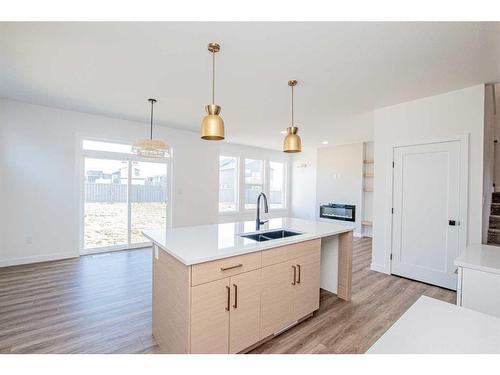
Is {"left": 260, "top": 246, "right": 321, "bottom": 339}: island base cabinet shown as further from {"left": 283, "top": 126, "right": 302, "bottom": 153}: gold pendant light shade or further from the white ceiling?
the white ceiling

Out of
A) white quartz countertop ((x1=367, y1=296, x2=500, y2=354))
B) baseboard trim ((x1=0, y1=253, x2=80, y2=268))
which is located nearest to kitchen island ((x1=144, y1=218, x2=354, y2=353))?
white quartz countertop ((x1=367, y1=296, x2=500, y2=354))

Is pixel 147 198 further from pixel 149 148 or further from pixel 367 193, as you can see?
pixel 367 193

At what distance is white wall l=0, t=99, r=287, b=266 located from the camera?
12.1 ft

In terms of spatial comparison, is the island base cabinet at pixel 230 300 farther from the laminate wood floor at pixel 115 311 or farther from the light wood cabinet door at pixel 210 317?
the laminate wood floor at pixel 115 311

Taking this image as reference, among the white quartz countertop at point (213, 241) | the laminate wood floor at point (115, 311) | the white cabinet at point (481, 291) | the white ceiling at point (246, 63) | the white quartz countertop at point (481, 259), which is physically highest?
the white ceiling at point (246, 63)

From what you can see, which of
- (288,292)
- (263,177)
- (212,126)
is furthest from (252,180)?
(212,126)

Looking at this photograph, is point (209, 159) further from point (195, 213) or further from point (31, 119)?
point (31, 119)

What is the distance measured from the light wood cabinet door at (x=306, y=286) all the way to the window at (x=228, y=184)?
15.8 feet

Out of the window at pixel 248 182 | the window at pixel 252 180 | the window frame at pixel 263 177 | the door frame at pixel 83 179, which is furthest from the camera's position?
the window at pixel 252 180

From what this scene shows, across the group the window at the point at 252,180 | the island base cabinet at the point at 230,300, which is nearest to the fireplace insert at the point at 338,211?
the window at the point at 252,180

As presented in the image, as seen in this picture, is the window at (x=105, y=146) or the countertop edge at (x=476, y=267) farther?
the window at (x=105, y=146)

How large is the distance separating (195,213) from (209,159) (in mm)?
1402

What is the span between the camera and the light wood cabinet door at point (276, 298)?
1888 millimetres
